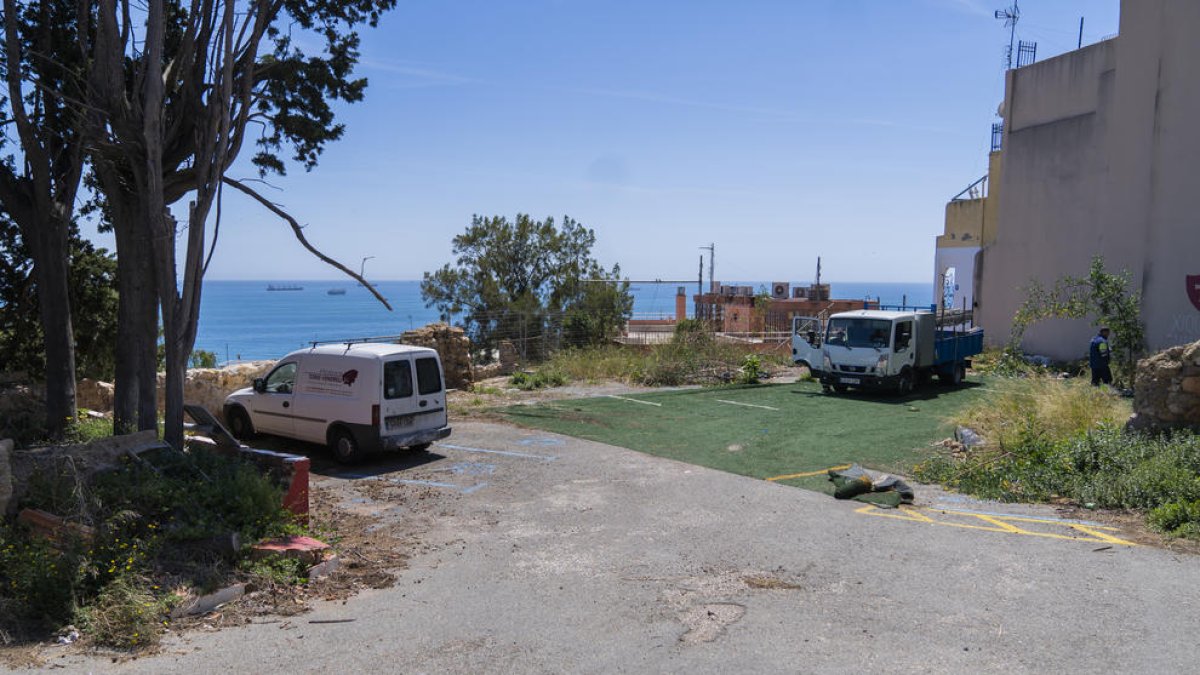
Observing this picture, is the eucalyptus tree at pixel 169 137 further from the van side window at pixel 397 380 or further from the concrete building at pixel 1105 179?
the concrete building at pixel 1105 179

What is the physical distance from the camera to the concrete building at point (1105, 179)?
19906 mm

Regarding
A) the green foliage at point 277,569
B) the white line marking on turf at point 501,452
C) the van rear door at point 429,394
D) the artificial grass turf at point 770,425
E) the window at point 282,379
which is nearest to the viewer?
the green foliage at point 277,569

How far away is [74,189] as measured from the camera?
13156 mm

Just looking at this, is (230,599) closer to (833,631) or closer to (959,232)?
(833,631)

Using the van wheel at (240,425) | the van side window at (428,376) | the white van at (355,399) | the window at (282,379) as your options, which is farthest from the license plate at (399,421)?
the van wheel at (240,425)

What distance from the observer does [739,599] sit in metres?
6.68

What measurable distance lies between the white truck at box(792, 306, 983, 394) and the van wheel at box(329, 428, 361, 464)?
12.3m

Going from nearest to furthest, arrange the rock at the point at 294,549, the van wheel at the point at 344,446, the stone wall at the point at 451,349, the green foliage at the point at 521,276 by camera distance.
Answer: the rock at the point at 294,549, the van wheel at the point at 344,446, the stone wall at the point at 451,349, the green foliage at the point at 521,276

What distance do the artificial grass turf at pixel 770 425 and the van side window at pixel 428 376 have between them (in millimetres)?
3151

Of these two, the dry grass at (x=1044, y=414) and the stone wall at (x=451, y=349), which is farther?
the stone wall at (x=451, y=349)

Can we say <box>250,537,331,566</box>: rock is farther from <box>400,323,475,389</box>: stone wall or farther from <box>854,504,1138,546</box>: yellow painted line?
<box>400,323,475,389</box>: stone wall

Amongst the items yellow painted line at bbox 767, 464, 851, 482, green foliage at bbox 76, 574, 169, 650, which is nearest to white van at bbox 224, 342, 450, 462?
yellow painted line at bbox 767, 464, 851, 482

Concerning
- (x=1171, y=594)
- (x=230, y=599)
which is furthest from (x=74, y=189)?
(x=1171, y=594)

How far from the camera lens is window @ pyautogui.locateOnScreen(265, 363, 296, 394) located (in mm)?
13383
